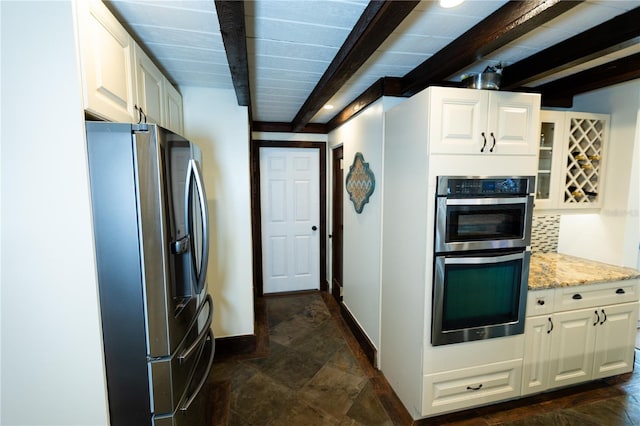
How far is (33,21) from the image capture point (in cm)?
93

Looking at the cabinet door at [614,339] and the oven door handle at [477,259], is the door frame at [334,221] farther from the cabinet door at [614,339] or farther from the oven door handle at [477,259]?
the cabinet door at [614,339]

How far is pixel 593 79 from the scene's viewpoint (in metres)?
2.05

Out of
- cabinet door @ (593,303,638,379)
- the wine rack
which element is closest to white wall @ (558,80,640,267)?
the wine rack

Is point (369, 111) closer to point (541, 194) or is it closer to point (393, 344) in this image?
point (541, 194)

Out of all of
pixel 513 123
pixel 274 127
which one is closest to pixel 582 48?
pixel 513 123

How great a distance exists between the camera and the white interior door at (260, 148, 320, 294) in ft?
12.2

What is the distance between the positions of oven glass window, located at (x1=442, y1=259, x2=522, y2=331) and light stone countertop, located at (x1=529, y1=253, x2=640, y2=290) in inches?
7.8

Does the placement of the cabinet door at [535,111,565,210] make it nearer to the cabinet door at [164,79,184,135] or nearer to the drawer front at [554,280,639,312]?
the drawer front at [554,280,639,312]

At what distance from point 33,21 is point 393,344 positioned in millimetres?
2474

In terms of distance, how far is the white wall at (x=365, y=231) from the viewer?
231 cm

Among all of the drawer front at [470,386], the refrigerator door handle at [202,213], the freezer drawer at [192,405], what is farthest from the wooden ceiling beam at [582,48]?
the freezer drawer at [192,405]

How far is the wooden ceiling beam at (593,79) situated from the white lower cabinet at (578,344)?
4.87ft

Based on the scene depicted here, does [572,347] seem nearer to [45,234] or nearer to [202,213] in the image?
[202,213]

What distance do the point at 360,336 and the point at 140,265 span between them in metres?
2.16
